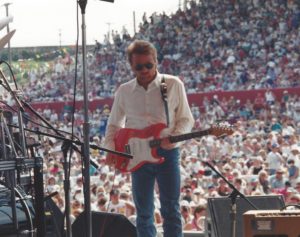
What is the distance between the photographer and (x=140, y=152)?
201 inches

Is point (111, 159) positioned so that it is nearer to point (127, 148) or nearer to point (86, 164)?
point (127, 148)

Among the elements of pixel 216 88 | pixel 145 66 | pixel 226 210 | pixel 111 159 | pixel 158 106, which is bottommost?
pixel 216 88

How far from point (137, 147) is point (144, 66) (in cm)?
48

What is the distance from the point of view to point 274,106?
23078mm

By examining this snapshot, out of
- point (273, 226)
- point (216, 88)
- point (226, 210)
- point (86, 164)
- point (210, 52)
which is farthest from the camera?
point (210, 52)

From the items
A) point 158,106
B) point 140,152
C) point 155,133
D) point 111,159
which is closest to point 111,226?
point 111,159

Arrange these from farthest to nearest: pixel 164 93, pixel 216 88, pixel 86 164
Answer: pixel 216 88 < pixel 164 93 < pixel 86 164

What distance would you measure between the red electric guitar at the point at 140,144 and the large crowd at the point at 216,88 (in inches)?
148

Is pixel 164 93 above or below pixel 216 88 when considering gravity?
above

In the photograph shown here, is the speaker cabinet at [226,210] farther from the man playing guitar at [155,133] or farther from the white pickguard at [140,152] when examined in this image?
the white pickguard at [140,152]

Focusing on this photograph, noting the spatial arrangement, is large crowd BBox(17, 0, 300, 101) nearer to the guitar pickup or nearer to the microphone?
the guitar pickup

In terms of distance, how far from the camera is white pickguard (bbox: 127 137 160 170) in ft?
16.6

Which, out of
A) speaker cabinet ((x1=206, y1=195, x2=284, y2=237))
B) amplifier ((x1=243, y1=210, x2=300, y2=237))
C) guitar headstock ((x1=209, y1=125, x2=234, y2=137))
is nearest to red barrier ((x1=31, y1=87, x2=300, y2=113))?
speaker cabinet ((x1=206, y1=195, x2=284, y2=237))

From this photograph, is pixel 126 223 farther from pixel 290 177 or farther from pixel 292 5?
pixel 292 5
